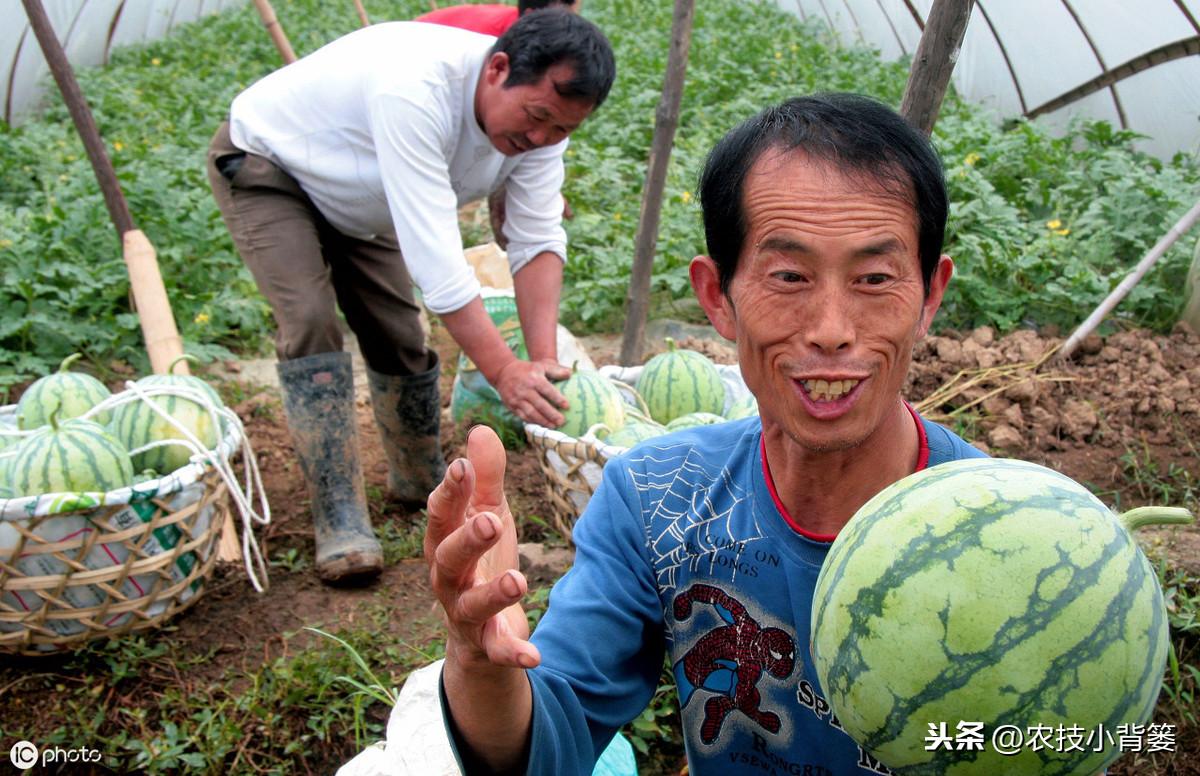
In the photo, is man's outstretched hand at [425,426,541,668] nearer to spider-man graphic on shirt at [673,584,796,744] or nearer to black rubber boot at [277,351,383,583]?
spider-man graphic on shirt at [673,584,796,744]

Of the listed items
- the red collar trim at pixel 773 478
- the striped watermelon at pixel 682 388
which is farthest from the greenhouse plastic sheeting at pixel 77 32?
the red collar trim at pixel 773 478

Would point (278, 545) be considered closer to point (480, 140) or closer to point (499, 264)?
point (480, 140)

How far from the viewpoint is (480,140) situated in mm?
3791

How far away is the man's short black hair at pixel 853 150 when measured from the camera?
1649 millimetres

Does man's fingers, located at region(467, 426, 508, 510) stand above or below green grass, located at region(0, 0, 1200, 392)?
above

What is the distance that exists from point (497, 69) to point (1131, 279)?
2.82 meters

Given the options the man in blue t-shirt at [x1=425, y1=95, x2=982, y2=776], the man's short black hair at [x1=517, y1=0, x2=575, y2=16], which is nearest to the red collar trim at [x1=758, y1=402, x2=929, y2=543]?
the man in blue t-shirt at [x1=425, y1=95, x2=982, y2=776]

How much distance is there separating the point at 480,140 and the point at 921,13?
8.33 metres

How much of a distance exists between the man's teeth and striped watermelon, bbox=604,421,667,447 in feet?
5.69

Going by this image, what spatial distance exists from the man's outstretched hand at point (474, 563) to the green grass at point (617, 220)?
413 cm

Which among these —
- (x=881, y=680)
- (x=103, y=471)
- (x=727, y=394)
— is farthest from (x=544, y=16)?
(x=881, y=680)

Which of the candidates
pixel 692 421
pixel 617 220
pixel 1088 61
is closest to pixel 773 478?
pixel 692 421

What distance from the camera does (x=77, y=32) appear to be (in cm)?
1182
